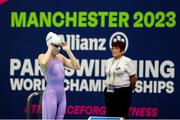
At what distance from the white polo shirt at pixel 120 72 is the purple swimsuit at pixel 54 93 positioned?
98 centimetres

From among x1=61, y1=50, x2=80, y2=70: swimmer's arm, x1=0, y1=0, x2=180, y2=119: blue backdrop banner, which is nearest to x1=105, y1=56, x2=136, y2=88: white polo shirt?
x1=61, y1=50, x2=80, y2=70: swimmer's arm

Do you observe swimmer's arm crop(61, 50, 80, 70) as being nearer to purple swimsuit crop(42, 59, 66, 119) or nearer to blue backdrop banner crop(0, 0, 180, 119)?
purple swimsuit crop(42, 59, 66, 119)

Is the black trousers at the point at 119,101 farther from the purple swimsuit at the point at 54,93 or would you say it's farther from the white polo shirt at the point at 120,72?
the purple swimsuit at the point at 54,93

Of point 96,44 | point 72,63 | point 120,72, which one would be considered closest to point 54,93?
point 72,63

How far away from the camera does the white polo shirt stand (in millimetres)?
8453

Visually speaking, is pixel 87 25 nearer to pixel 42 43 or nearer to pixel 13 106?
pixel 42 43

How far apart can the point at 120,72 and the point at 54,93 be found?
1156 mm

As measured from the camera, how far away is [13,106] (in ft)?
32.5

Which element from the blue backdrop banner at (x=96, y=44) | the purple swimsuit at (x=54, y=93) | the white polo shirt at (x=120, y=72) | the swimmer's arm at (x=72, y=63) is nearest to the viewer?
the purple swimsuit at (x=54, y=93)

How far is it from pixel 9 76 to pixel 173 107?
8.55 feet

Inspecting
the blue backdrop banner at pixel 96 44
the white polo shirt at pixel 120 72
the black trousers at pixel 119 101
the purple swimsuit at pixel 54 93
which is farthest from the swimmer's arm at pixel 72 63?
Answer: the blue backdrop banner at pixel 96 44

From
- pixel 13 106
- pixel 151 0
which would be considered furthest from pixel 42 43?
pixel 151 0

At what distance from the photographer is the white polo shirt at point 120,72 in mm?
8453

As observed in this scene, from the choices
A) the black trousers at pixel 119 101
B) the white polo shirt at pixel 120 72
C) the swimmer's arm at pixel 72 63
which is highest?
the swimmer's arm at pixel 72 63
